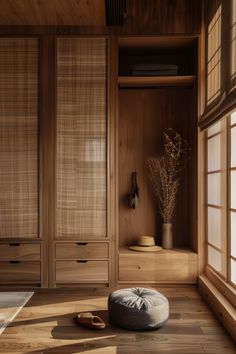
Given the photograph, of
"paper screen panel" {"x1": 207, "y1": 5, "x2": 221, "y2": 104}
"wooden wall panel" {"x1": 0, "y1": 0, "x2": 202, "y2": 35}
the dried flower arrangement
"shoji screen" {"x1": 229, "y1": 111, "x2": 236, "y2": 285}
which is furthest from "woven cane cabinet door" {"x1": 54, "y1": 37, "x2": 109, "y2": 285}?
"shoji screen" {"x1": 229, "y1": 111, "x2": 236, "y2": 285}

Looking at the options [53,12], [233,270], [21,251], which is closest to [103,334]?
[233,270]

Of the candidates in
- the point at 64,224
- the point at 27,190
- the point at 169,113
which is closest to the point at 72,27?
the point at 169,113

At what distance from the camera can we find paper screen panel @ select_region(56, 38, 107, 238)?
151 inches

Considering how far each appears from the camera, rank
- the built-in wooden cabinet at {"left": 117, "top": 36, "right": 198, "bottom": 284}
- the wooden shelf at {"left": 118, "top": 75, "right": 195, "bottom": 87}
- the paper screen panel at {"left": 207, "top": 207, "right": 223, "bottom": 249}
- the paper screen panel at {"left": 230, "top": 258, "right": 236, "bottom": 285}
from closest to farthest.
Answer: the paper screen panel at {"left": 230, "top": 258, "right": 236, "bottom": 285} → the paper screen panel at {"left": 207, "top": 207, "right": 223, "bottom": 249} → the wooden shelf at {"left": 118, "top": 75, "right": 195, "bottom": 87} → the built-in wooden cabinet at {"left": 117, "top": 36, "right": 198, "bottom": 284}

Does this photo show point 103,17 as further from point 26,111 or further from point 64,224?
point 64,224

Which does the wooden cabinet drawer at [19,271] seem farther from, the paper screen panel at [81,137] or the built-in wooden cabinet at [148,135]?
the built-in wooden cabinet at [148,135]

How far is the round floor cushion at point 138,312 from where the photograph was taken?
2.70m

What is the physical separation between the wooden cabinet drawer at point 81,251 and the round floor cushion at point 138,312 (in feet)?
3.19

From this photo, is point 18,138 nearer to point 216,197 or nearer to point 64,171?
point 64,171

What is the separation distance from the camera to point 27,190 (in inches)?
150

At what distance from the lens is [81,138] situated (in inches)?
151

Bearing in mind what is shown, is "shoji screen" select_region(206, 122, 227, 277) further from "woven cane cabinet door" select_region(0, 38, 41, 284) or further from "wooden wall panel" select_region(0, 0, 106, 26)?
"woven cane cabinet door" select_region(0, 38, 41, 284)

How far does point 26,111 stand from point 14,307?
183 cm

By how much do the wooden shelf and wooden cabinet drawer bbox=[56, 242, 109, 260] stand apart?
1.67 m
